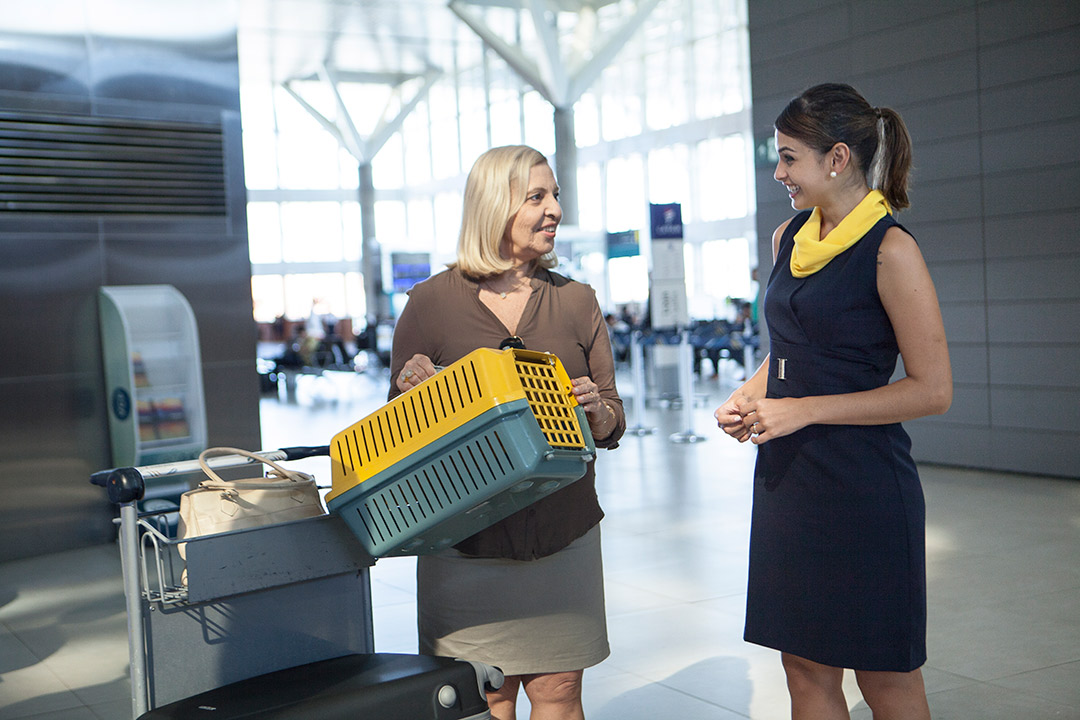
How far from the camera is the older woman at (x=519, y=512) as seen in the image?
6.33 ft

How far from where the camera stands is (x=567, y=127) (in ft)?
70.4

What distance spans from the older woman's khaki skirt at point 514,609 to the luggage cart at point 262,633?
26 centimetres

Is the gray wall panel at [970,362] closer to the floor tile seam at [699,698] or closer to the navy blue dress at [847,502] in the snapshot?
the floor tile seam at [699,698]

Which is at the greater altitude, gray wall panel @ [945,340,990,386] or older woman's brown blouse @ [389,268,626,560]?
older woman's brown blouse @ [389,268,626,560]

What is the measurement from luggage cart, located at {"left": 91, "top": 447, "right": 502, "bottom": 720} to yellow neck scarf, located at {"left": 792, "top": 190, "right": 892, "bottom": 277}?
0.91 m

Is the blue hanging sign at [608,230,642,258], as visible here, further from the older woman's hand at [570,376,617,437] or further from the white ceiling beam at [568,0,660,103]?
the older woman's hand at [570,376,617,437]

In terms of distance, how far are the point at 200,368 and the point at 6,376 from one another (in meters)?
1.05

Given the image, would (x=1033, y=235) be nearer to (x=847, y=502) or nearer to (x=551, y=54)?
(x=847, y=502)

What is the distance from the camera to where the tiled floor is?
A: 3.17m

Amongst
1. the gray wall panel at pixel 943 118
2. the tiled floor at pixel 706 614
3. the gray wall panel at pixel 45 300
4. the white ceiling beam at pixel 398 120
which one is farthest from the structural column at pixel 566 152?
the gray wall panel at pixel 45 300

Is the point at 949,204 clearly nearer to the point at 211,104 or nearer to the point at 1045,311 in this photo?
the point at 1045,311

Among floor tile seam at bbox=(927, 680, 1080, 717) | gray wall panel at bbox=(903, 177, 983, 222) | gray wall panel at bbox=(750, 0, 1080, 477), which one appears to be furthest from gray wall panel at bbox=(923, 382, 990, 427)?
floor tile seam at bbox=(927, 680, 1080, 717)

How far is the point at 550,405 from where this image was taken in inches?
59.6

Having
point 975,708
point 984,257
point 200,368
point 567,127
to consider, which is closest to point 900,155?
point 975,708
